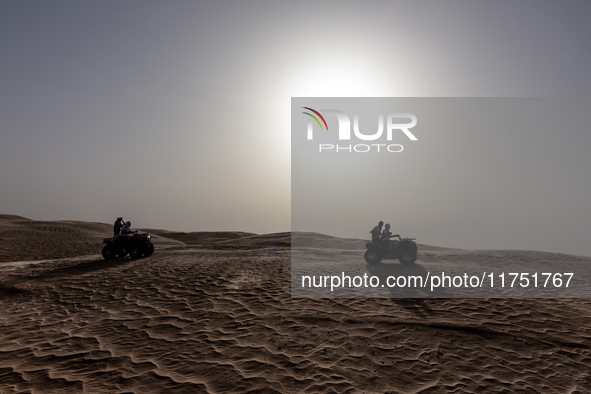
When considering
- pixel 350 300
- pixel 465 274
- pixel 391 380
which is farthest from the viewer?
pixel 465 274

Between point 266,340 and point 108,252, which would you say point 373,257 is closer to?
point 266,340

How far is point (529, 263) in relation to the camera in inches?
573

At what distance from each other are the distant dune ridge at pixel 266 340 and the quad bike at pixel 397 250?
15.3 ft

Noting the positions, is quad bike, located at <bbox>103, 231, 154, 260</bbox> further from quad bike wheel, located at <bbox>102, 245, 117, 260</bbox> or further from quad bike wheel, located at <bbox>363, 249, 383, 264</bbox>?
quad bike wheel, located at <bbox>363, 249, 383, 264</bbox>

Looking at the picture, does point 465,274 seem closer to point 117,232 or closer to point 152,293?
point 152,293

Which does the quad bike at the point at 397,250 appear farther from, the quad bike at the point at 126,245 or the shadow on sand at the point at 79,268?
the shadow on sand at the point at 79,268

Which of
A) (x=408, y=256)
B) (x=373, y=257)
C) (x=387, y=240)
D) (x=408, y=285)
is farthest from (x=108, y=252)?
(x=408, y=256)

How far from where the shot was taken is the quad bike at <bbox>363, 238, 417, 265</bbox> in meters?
12.9

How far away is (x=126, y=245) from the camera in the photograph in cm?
1327

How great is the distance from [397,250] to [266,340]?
28.2 feet

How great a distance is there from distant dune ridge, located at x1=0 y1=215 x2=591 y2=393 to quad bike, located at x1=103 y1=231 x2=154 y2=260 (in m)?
3.41

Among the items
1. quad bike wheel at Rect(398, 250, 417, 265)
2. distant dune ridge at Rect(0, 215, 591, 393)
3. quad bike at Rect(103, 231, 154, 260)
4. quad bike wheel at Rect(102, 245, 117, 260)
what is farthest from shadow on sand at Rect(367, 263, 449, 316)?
quad bike wheel at Rect(102, 245, 117, 260)

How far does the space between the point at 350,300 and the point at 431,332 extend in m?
2.33

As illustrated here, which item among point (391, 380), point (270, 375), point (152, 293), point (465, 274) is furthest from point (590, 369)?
point (152, 293)
